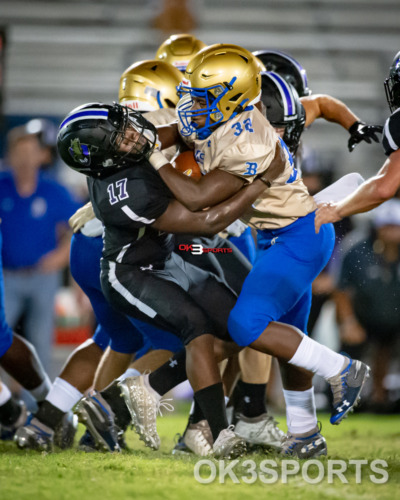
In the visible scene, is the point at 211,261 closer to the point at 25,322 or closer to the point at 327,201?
the point at 327,201

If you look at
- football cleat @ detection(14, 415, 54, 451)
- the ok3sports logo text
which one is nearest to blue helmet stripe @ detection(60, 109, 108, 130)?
the ok3sports logo text

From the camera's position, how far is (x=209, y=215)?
3.00m

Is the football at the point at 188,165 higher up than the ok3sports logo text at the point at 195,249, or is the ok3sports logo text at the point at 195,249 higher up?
the football at the point at 188,165

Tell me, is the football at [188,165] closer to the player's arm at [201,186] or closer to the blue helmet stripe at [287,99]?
the player's arm at [201,186]

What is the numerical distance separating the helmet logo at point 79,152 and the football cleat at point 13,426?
1.32m

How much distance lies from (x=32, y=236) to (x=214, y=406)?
2211 mm

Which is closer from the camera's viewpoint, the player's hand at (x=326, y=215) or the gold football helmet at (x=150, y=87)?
the player's hand at (x=326, y=215)

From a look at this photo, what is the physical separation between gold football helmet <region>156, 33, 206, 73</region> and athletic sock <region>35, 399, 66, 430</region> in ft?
6.13

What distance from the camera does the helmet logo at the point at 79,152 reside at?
9.83ft

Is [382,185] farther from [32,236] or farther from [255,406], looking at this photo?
[32,236]

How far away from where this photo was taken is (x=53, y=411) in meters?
3.42

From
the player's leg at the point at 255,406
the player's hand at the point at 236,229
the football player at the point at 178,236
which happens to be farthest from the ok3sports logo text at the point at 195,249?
the player's leg at the point at 255,406

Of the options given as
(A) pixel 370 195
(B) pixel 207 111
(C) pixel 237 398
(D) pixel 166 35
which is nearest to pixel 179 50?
(B) pixel 207 111

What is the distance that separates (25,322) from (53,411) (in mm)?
1535
